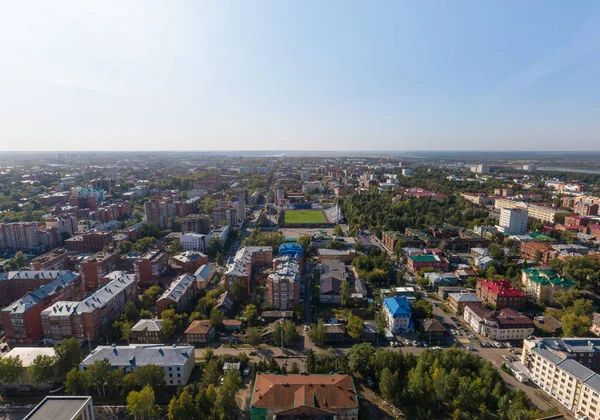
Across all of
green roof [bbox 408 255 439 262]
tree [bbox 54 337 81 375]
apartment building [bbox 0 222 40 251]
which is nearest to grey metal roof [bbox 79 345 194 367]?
tree [bbox 54 337 81 375]

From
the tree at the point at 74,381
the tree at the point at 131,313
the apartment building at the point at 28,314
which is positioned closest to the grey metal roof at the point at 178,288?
the tree at the point at 131,313

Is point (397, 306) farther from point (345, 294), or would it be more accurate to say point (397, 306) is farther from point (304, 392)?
point (304, 392)

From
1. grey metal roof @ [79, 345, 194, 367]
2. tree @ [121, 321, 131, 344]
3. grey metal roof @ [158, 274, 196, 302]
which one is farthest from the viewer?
grey metal roof @ [158, 274, 196, 302]

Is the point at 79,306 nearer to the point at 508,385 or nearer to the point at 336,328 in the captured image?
the point at 336,328

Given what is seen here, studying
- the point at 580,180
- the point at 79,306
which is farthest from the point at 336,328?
the point at 580,180

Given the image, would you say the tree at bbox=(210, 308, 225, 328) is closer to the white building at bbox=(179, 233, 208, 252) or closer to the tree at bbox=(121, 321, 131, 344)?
the tree at bbox=(121, 321, 131, 344)

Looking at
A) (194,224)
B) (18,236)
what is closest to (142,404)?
(194,224)
